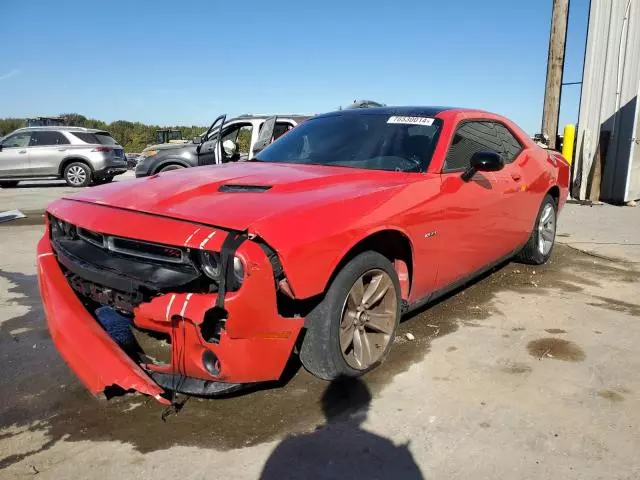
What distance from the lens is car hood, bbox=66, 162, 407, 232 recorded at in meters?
2.39

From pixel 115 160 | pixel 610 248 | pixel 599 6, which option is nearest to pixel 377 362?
pixel 610 248

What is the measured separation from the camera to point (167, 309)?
86.4 inches

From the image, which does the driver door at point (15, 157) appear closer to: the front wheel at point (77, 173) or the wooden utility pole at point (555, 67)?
the front wheel at point (77, 173)

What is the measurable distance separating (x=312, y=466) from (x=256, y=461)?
0.23m

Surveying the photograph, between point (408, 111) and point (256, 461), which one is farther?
point (408, 111)

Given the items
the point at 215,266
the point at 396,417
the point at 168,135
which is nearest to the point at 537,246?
the point at 396,417

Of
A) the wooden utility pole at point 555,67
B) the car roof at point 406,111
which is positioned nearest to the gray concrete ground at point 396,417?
the car roof at point 406,111

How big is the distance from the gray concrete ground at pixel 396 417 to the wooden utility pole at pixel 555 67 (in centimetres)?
840

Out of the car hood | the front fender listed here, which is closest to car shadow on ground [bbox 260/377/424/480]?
the car hood

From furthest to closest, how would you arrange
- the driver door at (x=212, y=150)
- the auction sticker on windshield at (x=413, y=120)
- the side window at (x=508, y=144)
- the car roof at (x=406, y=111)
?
the driver door at (x=212, y=150) < the side window at (x=508, y=144) < the car roof at (x=406, y=111) < the auction sticker on windshield at (x=413, y=120)

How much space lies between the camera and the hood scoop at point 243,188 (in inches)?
109

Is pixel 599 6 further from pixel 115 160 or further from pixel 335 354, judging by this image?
pixel 115 160

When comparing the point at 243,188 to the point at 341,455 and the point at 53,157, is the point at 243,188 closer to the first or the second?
the point at 341,455

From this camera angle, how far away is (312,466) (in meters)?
2.13
